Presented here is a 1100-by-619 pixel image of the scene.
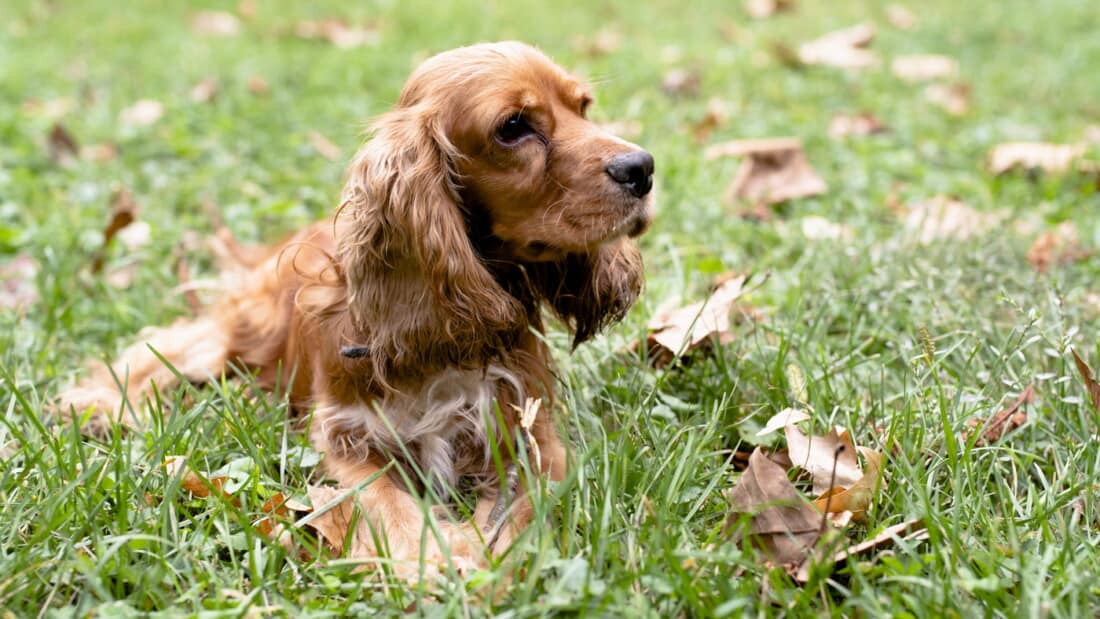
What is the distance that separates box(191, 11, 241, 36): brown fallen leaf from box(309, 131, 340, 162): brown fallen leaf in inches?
129

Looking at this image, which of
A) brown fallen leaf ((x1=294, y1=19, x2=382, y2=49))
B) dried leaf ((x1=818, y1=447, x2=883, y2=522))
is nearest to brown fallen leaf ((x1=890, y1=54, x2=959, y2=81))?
brown fallen leaf ((x1=294, y1=19, x2=382, y2=49))

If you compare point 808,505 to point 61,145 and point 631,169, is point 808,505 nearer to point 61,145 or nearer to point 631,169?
point 631,169

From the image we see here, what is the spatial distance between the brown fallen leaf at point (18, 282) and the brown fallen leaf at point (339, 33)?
12.8 feet

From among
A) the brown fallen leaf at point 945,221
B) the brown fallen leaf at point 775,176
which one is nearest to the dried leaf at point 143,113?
the brown fallen leaf at point 775,176

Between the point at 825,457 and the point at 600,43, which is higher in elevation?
the point at 825,457

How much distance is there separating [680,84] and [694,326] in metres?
3.73

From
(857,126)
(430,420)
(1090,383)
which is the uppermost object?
(430,420)

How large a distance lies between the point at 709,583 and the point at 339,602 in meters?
0.72

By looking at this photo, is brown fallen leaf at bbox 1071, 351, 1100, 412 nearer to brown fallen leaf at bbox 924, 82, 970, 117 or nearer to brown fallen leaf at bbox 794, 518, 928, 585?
brown fallen leaf at bbox 794, 518, 928, 585

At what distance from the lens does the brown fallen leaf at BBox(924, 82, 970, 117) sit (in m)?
6.20

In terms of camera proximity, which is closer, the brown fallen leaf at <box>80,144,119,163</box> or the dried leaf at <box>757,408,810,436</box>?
the dried leaf at <box>757,408,810,436</box>

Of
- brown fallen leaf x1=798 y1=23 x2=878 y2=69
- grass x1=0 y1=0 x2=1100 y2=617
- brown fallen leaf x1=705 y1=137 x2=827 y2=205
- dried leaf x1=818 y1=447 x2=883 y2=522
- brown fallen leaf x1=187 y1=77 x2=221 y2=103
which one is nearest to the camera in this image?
grass x1=0 y1=0 x2=1100 y2=617

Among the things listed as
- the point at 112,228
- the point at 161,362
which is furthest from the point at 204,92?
the point at 161,362

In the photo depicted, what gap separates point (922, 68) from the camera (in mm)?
7074
